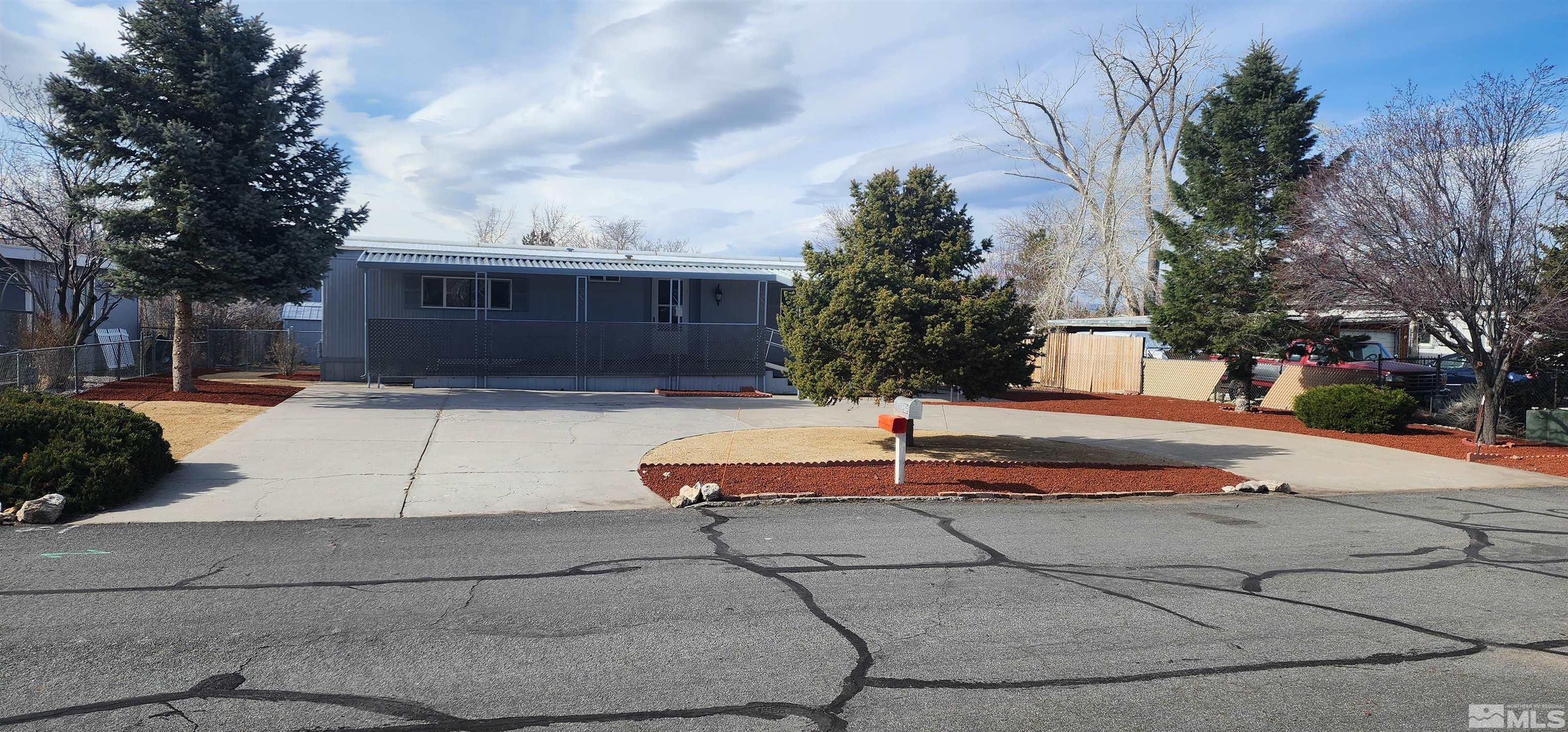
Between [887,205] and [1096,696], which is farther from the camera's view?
[887,205]

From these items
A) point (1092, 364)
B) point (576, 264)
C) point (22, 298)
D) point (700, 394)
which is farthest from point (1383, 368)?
point (22, 298)

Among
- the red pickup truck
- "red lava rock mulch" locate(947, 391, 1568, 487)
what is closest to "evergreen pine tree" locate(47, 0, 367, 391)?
"red lava rock mulch" locate(947, 391, 1568, 487)

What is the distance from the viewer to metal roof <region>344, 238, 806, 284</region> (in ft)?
68.6

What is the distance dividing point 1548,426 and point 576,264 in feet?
67.3

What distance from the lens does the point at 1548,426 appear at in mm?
16562

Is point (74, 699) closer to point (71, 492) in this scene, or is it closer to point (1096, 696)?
point (1096, 696)

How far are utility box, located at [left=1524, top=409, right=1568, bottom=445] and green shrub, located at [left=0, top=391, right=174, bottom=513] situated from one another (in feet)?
71.5

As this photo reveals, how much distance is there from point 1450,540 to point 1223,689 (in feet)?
18.0

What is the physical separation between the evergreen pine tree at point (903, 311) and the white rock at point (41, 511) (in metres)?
8.07

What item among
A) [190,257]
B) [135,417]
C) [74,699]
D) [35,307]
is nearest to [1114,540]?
[74,699]

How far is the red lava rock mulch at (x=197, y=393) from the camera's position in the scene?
15.1 m

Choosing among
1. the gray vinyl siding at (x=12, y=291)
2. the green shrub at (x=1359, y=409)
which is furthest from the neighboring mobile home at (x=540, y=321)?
the green shrub at (x=1359, y=409)

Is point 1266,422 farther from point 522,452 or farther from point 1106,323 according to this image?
point 522,452

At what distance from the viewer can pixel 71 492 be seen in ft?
26.6
